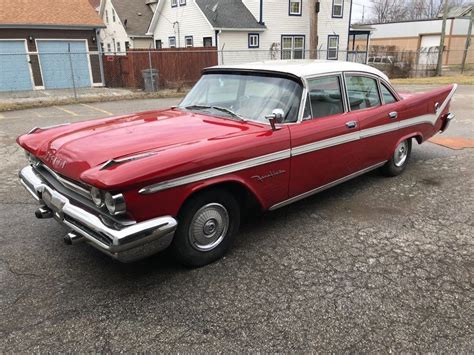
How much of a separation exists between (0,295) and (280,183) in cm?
255

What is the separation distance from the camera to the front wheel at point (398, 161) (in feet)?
18.6

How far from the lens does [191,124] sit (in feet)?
12.7

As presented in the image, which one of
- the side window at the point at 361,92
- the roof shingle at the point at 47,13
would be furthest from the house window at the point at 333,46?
the side window at the point at 361,92

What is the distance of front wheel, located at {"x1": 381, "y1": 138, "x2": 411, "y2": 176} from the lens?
5676 millimetres

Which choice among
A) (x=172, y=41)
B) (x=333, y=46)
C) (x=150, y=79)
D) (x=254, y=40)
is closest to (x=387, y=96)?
(x=150, y=79)

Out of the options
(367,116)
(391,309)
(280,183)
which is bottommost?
(391,309)

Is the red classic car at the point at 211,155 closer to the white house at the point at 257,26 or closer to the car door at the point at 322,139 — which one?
the car door at the point at 322,139

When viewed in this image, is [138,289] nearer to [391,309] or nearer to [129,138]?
[129,138]

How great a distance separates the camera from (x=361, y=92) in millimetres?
4887

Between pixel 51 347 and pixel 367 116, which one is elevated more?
pixel 367 116

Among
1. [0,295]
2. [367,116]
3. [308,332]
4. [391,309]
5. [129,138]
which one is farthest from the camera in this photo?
[367,116]

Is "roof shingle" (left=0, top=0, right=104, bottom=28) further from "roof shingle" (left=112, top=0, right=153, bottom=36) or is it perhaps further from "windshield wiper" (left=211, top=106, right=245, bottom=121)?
"windshield wiper" (left=211, top=106, right=245, bottom=121)

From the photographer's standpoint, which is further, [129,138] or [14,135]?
[14,135]

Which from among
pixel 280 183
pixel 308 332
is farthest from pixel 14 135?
pixel 308 332
